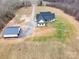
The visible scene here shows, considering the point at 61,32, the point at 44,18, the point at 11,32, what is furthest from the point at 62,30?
the point at 11,32

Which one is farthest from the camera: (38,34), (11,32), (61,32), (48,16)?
(48,16)

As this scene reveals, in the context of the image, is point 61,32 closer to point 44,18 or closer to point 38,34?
point 38,34

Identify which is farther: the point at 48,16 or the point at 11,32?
the point at 48,16

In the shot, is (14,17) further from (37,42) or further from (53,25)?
(37,42)

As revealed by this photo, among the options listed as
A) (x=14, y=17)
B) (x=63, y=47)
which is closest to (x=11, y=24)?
(x=14, y=17)

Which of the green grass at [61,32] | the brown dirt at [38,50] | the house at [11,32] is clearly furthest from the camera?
the house at [11,32]

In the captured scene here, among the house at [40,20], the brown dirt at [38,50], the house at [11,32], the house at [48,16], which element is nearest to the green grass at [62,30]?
the house at [48,16]

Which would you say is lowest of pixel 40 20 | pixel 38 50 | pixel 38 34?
pixel 38 50

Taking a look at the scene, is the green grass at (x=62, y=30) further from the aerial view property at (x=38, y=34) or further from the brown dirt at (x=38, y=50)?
the brown dirt at (x=38, y=50)
